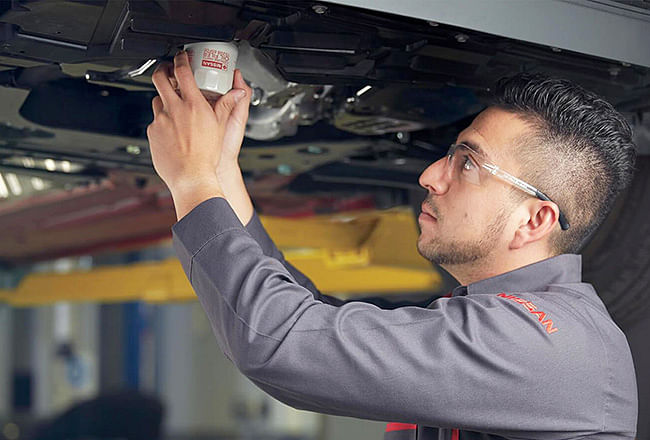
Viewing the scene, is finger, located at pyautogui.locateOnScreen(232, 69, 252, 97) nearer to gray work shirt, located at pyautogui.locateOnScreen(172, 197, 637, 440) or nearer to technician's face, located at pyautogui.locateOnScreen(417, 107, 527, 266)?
gray work shirt, located at pyautogui.locateOnScreen(172, 197, 637, 440)

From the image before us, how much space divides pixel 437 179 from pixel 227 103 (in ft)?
1.32

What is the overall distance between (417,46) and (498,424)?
2.05ft

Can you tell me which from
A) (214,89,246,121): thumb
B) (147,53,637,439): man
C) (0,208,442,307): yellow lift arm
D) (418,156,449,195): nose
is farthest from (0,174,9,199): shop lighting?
(418,156,449,195): nose

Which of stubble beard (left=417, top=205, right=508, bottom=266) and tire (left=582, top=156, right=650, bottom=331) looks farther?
tire (left=582, top=156, right=650, bottom=331)

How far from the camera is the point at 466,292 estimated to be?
1.47 meters

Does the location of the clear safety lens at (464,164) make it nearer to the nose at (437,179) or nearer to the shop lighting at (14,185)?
the nose at (437,179)

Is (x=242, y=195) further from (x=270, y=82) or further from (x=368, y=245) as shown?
(x=368, y=245)

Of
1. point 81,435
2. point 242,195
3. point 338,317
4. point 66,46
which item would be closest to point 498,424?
point 338,317

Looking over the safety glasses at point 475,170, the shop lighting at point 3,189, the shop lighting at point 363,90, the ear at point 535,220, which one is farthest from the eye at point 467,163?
the shop lighting at point 3,189

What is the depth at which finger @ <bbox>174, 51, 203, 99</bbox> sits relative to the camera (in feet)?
4.29

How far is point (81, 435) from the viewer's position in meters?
6.71

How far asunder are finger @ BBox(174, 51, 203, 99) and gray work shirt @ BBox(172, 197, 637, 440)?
0.18 meters

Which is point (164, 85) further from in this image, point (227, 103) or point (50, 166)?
point (50, 166)

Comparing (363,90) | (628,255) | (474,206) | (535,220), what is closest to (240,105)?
(363,90)
